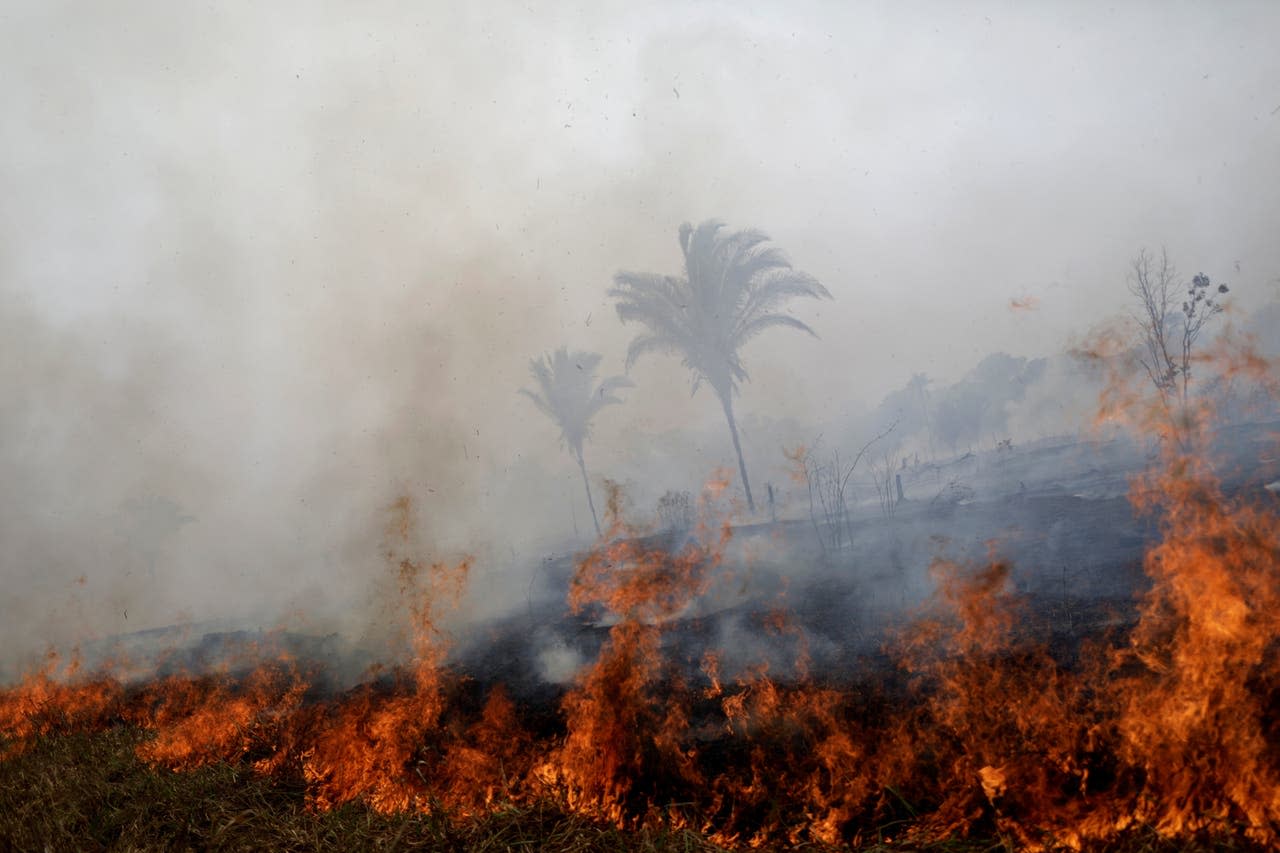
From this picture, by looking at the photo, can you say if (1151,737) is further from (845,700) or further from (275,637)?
(275,637)

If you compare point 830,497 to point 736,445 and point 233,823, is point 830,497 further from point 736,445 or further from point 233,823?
point 233,823

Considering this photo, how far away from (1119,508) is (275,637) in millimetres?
13517

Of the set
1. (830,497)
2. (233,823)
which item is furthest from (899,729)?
(830,497)

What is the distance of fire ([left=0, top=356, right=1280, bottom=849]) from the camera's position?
123 inches

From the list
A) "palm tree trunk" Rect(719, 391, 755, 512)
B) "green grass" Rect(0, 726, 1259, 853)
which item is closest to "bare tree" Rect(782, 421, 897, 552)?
"palm tree trunk" Rect(719, 391, 755, 512)

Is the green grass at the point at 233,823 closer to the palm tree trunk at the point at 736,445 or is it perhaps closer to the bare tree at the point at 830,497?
the bare tree at the point at 830,497

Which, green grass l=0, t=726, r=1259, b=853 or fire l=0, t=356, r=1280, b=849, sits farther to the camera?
green grass l=0, t=726, r=1259, b=853

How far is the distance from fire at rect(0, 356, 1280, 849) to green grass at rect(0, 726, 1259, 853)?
16 cm

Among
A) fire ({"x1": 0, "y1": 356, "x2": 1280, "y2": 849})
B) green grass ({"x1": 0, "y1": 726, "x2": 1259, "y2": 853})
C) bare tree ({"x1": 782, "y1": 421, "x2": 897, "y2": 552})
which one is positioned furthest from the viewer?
bare tree ({"x1": 782, "y1": 421, "x2": 897, "y2": 552})

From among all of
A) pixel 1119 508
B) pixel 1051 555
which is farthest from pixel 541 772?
pixel 1119 508

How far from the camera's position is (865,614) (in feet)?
22.2

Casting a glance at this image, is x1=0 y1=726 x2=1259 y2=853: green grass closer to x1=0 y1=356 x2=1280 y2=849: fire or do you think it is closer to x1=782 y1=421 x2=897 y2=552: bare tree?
x1=0 y1=356 x2=1280 y2=849: fire

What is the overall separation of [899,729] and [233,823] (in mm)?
4580

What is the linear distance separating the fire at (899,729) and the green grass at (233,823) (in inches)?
6.4
